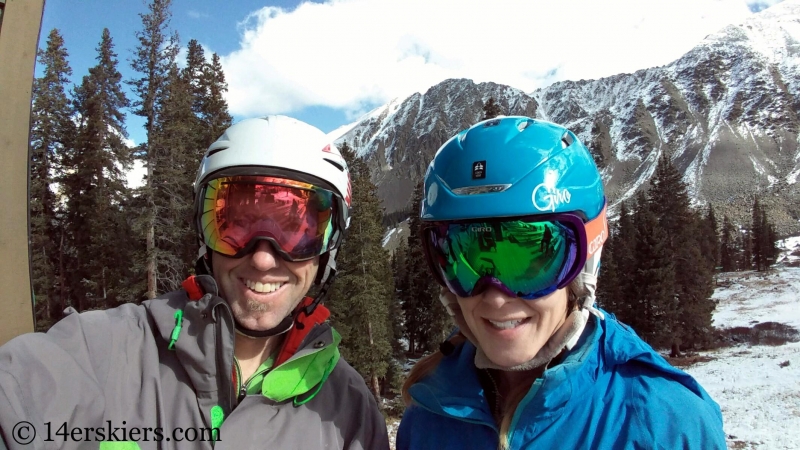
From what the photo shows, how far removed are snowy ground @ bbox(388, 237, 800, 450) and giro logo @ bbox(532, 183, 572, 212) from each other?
54.7 feet

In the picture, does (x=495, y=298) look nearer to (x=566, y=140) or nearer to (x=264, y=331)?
(x=566, y=140)

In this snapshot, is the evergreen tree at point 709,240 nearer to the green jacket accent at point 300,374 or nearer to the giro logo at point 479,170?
the giro logo at point 479,170

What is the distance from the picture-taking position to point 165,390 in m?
2.62

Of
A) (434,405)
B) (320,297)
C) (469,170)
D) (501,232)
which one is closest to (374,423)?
(434,405)

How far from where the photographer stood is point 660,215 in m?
42.8

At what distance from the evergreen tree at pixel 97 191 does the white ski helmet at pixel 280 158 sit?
2477 centimetres

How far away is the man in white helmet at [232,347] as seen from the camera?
2.31 meters

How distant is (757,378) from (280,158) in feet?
100

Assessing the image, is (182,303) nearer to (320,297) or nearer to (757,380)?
(320,297)

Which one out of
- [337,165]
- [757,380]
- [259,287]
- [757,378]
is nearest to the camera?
[259,287]

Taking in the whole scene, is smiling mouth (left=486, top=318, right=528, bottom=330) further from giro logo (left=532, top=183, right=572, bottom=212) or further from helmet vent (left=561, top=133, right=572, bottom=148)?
helmet vent (left=561, top=133, right=572, bottom=148)

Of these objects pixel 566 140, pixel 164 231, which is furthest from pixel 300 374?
pixel 164 231

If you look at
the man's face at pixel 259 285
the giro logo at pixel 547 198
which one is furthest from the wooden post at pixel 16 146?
the giro logo at pixel 547 198

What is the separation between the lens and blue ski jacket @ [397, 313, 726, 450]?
6.79 feet
